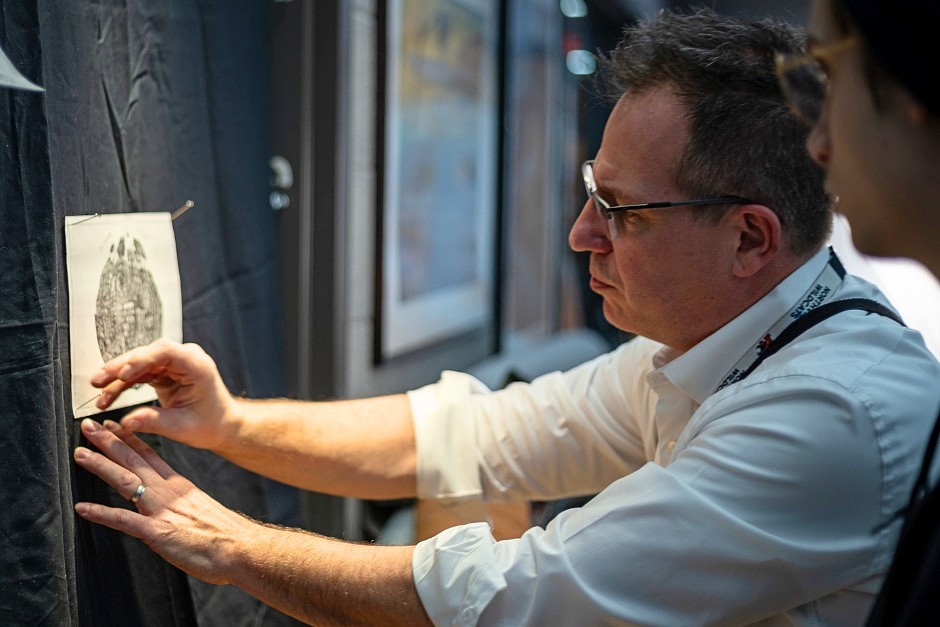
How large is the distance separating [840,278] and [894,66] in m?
0.53

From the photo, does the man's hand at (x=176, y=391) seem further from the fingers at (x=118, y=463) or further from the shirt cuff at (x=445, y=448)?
the shirt cuff at (x=445, y=448)

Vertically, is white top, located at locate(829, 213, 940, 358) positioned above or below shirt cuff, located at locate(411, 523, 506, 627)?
below

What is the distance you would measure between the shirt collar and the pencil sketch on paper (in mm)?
636

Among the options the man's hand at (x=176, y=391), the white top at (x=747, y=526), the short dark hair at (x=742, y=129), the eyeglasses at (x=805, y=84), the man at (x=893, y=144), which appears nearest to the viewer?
the man at (x=893, y=144)

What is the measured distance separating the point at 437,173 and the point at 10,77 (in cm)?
146

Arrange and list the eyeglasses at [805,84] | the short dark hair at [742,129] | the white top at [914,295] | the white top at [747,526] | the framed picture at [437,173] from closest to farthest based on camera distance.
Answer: the eyeglasses at [805,84]
the white top at [747,526]
the short dark hair at [742,129]
the framed picture at [437,173]
the white top at [914,295]

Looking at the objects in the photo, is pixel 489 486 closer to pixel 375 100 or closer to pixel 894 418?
pixel 894 418

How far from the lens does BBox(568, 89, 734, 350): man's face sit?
3.69ft

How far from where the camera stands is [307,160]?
5.67ft

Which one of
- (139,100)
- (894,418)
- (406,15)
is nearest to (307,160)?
(406,15)

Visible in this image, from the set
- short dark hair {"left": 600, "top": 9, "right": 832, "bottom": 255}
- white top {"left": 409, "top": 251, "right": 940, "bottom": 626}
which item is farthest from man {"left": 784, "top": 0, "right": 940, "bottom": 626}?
short dark hair {"left": 600, "top": 9, "right": 832, "bottom": 255}

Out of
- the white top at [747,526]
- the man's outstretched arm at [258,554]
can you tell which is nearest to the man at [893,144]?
the white top at [747,526]

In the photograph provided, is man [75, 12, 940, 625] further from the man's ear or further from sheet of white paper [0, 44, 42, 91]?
sheet of white paper [0, 44, 42, 91]

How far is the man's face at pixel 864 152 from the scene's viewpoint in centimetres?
69
